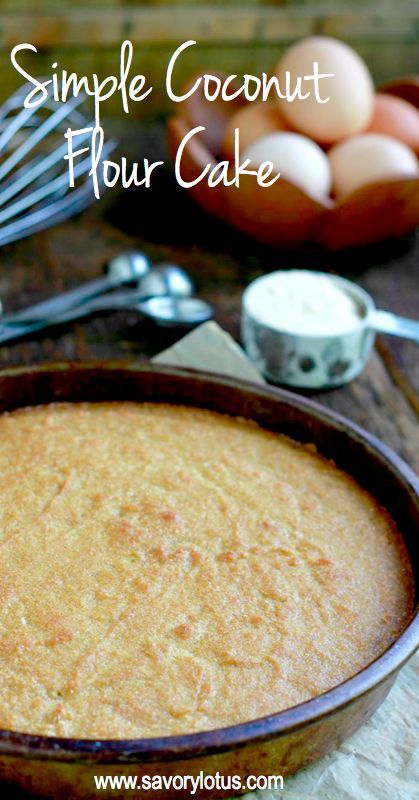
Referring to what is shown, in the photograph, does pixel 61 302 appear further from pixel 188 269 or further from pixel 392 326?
pixel 392 326

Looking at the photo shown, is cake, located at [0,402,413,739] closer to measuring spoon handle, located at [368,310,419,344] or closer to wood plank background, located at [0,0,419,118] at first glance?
measuring spoon handle, located at [368,310,419,344]

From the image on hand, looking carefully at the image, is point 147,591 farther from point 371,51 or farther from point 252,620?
point 371,51

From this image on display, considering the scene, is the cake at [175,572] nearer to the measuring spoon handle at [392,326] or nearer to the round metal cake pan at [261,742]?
the round metal cake pan at [261,742]

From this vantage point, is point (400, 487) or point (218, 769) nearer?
point (218, 769)

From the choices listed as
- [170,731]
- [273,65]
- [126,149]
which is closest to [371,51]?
[273,65]

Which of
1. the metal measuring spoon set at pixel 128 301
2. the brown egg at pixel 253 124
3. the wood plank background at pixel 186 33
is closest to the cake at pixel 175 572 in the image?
the metal measuring spoon set at pixel 128 301

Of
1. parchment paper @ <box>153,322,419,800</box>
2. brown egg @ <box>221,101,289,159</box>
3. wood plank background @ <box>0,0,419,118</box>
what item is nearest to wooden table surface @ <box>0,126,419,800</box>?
brown egg @ <box>221,101,289,159</box>

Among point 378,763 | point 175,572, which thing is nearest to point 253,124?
point 175,572
